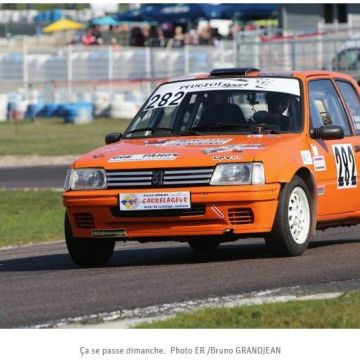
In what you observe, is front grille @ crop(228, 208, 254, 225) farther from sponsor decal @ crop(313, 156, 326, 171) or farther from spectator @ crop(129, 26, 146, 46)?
spectator @ crop(129, 26, 146, 46)

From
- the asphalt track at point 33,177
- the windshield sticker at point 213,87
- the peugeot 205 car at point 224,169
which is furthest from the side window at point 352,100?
the asphalt track at point 33,177

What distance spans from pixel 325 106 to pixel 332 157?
66 centimetres

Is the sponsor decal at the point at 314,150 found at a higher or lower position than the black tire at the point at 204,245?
higher

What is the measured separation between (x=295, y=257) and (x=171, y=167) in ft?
4.10

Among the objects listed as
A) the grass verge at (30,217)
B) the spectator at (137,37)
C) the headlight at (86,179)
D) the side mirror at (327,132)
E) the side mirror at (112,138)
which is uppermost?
the side mirror at (327,132)

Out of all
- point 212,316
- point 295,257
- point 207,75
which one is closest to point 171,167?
point 295,257

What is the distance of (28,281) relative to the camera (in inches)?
394

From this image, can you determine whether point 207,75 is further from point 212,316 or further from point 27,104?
point 27,104

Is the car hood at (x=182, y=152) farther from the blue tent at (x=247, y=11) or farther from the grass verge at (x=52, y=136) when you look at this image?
the blue tent at (x=247, y=11)

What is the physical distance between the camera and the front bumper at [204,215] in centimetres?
1032

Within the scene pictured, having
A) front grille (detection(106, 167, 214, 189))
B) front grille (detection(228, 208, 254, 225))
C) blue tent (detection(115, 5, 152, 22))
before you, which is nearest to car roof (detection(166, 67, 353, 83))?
front grille (detection(106, 167, 214, 189))

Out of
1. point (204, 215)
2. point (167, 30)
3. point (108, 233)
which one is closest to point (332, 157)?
point (204, 215)

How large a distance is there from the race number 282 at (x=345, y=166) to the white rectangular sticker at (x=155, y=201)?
186 centimetres

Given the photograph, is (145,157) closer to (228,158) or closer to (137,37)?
(228,158)
